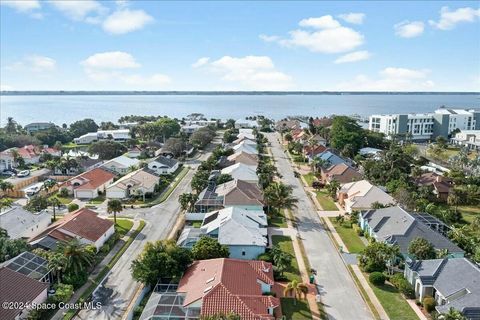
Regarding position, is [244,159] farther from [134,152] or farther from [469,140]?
[469,140]

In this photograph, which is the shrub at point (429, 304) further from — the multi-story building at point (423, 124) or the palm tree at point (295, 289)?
the multi-story building at point (423, 124)

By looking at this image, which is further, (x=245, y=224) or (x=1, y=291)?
→ (x=245, y=224)

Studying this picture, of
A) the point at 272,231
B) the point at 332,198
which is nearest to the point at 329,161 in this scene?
the point at 332,198

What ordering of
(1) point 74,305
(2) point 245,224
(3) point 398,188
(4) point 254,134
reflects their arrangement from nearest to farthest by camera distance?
1. (1) point 74,305
2. (2) point 245,224
3. (3) point 398,188
4. (4) point 254,134

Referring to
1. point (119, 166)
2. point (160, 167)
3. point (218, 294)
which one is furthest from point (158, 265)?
point (119, 166)

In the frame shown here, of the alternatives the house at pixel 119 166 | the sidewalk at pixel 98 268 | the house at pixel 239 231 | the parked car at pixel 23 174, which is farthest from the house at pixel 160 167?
the house at pixel 239 231

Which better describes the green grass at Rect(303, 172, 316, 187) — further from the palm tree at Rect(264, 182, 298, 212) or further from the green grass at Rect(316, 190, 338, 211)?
the palm tree at Rect(264, 182, 298, 212)

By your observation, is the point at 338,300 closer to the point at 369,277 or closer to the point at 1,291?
the point at 369,277

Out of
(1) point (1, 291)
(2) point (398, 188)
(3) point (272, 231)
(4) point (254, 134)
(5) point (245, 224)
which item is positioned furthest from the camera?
(4) point (254, 134)
